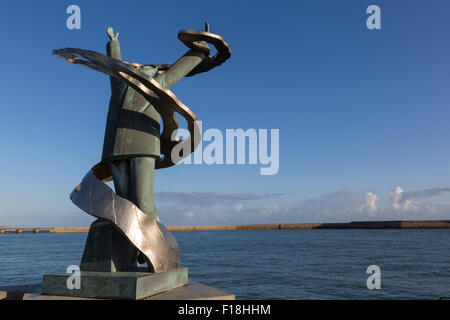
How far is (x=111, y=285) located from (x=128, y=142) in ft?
10.5

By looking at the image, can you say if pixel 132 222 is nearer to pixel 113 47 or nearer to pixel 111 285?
pixel 111 285

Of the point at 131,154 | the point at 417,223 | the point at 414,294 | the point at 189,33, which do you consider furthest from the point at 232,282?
the point at 417,223

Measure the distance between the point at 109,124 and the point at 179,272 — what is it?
3920 mm

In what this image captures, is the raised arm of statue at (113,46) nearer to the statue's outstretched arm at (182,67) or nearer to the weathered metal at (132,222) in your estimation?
the statue's outstretched arm at (182,67)

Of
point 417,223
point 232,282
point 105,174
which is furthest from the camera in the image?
point 417,223

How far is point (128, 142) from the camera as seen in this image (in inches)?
319

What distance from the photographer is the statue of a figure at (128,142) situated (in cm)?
770

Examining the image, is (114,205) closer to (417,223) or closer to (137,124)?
(137,124)

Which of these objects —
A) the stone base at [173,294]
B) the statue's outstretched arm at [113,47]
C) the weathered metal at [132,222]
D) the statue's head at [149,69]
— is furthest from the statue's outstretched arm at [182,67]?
the stone base at [173,294]

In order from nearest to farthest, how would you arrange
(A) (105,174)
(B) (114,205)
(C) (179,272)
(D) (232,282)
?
(B) (114,205) → (C) (179,272) → (A) (105,174) → (D) (232,282)

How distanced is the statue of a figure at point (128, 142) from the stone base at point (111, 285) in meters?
0.66

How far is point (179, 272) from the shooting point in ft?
25.8
